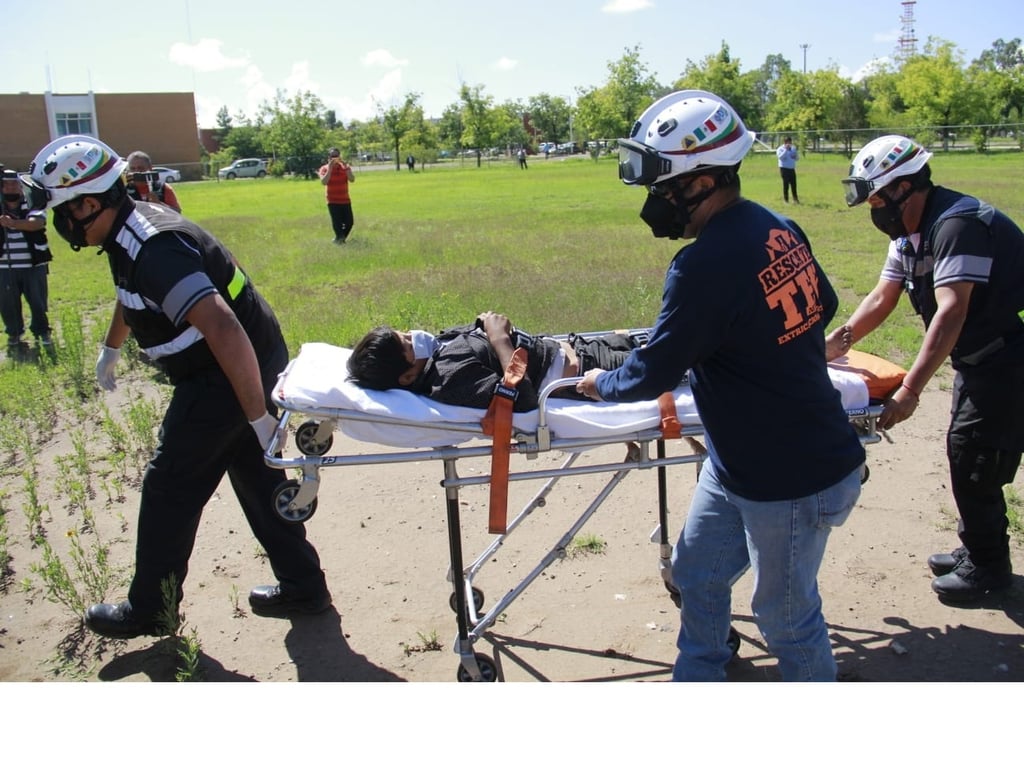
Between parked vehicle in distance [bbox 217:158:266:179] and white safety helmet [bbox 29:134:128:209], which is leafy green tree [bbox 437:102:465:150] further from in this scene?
white safety helmet [bbox 29:134:128:209]

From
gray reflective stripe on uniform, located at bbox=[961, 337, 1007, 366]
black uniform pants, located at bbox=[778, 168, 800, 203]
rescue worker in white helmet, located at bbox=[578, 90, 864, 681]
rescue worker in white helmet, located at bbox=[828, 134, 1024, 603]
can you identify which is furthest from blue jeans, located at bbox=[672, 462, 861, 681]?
black uniform pants, located at bbox=[778, 168, 800, 203]

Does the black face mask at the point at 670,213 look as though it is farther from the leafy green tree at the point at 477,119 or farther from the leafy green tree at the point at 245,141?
the leafy green tree at the point at 245,141

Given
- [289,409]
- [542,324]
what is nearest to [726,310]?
[289,409]

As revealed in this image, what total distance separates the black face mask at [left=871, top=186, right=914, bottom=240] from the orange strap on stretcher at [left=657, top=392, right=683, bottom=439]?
142cm

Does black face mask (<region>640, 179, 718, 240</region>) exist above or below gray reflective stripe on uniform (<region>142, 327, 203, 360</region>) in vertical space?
above

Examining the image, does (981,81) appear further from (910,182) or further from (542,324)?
(910,182)

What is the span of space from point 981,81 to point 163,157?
64131 millimetres

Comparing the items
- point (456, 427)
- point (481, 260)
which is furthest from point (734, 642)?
point (481, 260)

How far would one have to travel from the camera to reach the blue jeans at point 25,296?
10.4 m

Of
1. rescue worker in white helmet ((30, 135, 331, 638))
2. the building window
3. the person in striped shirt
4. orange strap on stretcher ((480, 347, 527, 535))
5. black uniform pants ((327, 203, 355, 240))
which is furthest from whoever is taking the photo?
the building window

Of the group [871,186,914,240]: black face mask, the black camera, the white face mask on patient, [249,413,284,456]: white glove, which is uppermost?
the black camera

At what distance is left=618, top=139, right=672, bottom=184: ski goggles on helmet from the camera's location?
2.74 metres

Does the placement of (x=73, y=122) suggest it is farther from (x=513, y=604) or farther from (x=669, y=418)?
(x=669, y=418)

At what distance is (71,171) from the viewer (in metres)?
3.55
